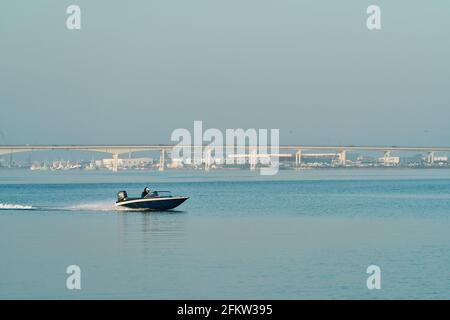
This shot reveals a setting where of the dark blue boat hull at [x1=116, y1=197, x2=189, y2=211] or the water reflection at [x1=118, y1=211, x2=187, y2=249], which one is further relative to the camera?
the dark blue boat hull at [x1=116, y1=197, x2=189, y2=211]

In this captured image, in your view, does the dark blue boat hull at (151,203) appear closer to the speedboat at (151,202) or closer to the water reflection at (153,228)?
the speedboat at (151,202)

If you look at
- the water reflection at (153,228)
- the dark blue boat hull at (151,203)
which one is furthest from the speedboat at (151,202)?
the water reflection at (153,228)

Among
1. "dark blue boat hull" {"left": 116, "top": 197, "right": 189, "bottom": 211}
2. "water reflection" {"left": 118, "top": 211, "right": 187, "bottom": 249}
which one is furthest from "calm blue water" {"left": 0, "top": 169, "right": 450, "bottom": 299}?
"dark blue boat hull" {"left": 116, "top": 197, "right": 189, "bottom": 211}

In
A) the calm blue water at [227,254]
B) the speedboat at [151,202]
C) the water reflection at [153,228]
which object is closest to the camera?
the calm blue water at [227,254]

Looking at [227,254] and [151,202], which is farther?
[151,202]

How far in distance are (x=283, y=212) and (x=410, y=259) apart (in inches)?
1017

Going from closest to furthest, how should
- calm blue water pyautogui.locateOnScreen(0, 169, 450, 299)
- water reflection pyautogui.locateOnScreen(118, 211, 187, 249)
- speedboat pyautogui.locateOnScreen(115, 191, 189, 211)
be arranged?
calm blue water pyautogui.locateOnScreen(0, 169, 450, 299) → water reflection pyautogui.locateOnScreen(118, 211, 187, 249) → speedboat pyautogui.locateOnScreen(115, 191, 189, 211)

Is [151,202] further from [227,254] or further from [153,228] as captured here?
[227,254]

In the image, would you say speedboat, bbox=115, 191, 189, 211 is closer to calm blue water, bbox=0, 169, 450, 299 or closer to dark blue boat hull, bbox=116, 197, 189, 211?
dark blue boat hull, bbox=116, 197, 189, 211

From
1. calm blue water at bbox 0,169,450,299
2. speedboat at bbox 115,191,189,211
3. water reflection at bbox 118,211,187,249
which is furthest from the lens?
speedboat at bbox 115,191,189,211

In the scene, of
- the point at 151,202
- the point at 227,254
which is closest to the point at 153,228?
the point at 151,202

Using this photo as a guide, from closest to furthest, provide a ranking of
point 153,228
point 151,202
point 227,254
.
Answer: point 227,254 → point 153,228 → point 151,202

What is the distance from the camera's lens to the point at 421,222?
1861 inches
